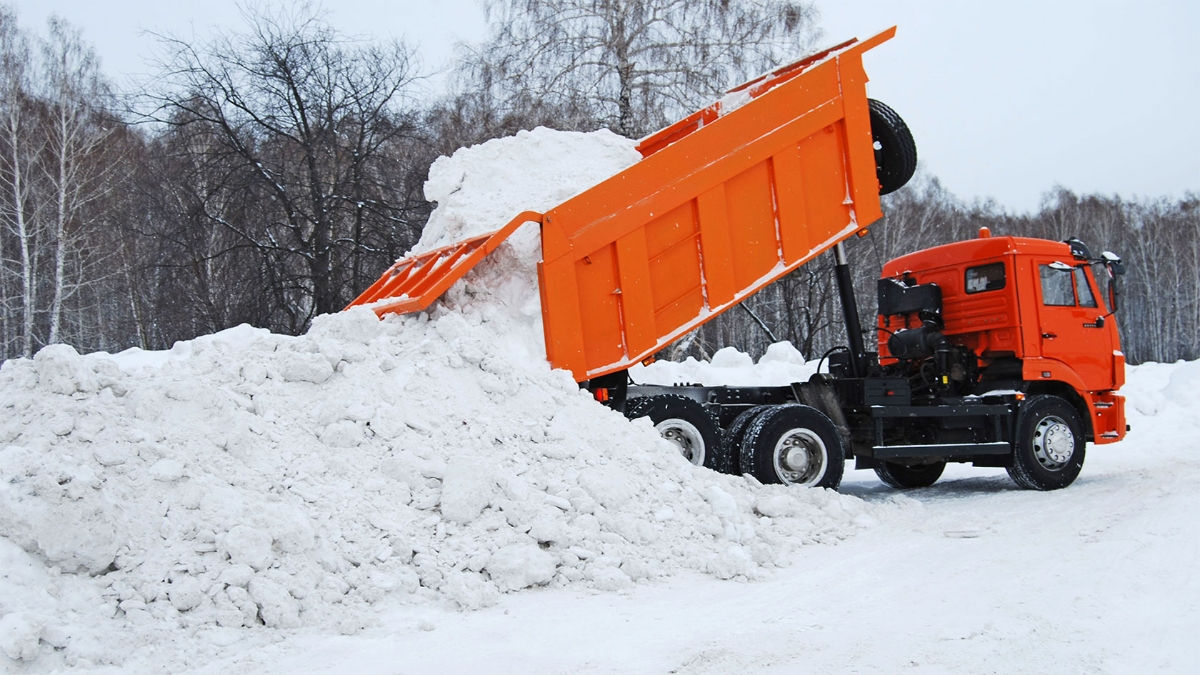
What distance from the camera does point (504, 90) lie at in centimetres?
1859

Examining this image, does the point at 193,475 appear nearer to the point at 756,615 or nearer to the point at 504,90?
the point at 756,615

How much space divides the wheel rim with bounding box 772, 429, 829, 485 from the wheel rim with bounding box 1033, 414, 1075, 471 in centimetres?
243

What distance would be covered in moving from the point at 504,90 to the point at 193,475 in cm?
1467

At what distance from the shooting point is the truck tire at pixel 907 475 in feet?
33.1

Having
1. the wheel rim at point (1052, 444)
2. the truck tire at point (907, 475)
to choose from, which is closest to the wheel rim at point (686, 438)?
the truck tire at point (907, 475)

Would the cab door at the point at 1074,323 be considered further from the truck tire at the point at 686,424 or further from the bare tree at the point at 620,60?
the bare tree at the point at 620,60

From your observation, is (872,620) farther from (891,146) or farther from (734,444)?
(891,146)

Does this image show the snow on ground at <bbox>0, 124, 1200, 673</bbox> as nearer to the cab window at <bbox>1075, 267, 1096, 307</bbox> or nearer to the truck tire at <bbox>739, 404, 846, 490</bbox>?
the truck tire at <bbox>739, 404, 846, 490</bbox>

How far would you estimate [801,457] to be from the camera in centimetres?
784

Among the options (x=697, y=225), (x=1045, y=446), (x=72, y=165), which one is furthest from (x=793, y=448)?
(x=72, y=165)

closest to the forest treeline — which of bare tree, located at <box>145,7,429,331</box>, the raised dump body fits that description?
bare tree, located at <box>145,7,429,331</box>

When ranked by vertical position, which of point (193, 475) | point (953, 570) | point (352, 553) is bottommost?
point (953, 570)

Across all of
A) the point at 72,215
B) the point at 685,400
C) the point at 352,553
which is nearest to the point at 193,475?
the point at 352,553

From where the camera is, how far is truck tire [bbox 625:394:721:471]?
727cm
